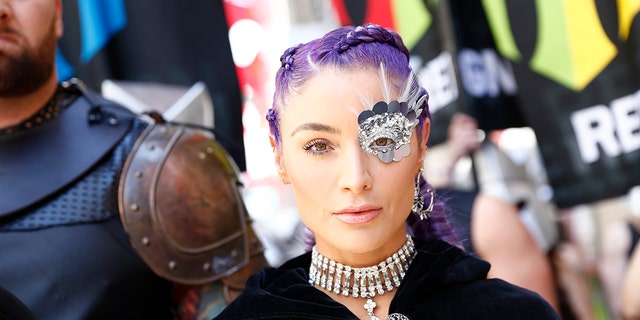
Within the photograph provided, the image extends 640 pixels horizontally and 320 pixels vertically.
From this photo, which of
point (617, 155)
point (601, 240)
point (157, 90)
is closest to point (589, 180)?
point (617, 155)

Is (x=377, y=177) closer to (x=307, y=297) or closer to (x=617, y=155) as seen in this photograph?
(x=307, y=297)

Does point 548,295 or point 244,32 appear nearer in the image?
point 548,295

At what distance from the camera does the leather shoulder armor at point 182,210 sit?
2133mm

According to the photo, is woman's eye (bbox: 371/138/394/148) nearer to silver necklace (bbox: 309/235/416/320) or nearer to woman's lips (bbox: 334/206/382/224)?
woman's lips (bbox: 334/206/382/224)

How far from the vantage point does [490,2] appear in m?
3.33

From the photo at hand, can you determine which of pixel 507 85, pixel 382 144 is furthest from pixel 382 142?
pixel 507 85

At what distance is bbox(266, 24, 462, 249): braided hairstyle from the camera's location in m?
1.51

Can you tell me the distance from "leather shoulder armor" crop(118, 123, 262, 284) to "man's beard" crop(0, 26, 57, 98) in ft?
1.04

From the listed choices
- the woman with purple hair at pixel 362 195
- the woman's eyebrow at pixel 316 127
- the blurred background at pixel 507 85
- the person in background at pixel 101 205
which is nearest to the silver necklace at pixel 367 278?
the woman with purple hair at pixel 362 195

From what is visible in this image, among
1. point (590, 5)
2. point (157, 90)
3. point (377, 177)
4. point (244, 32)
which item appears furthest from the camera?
point (244, 32)

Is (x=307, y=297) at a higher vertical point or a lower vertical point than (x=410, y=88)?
lower

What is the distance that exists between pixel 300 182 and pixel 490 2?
2.06 meters

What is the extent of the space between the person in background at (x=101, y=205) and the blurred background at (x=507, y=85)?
0.54m

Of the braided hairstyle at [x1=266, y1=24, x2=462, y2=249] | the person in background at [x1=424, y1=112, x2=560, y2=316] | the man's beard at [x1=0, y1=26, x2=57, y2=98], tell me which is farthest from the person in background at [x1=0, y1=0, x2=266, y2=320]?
the person in background at [x1=424, y1=112, x2=560, y2=316]
